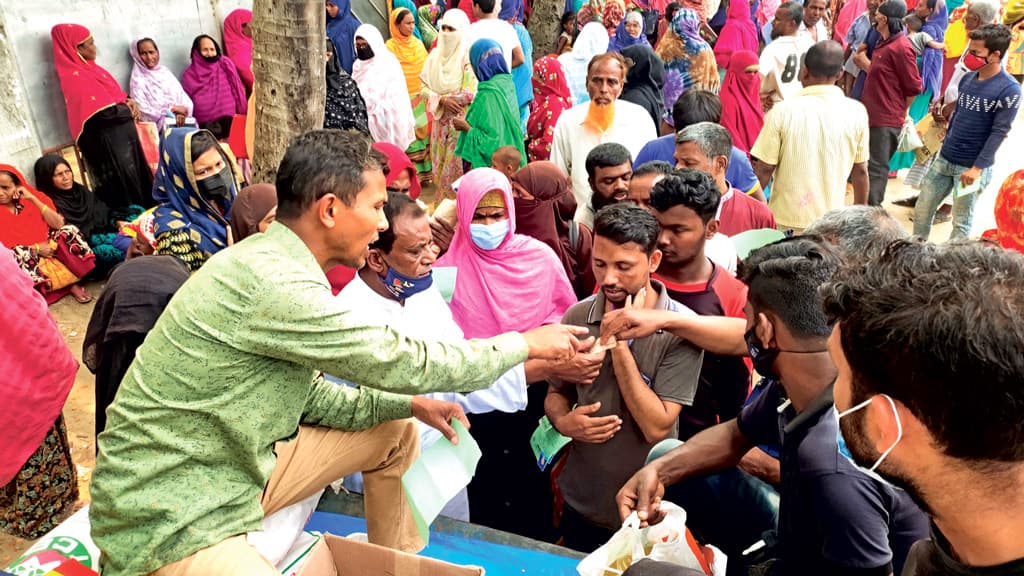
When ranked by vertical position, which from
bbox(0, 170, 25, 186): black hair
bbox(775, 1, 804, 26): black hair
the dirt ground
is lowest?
the dirt ground

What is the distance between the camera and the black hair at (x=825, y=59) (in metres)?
4.91

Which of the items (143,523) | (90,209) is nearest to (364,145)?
(143,523)

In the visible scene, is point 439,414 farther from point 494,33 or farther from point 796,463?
point 494,33

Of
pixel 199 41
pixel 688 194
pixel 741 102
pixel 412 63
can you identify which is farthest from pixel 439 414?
pixel 199 41

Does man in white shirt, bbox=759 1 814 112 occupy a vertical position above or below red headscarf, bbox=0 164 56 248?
above

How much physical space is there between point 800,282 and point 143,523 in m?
1.85

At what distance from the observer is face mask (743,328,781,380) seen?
6.81 ft

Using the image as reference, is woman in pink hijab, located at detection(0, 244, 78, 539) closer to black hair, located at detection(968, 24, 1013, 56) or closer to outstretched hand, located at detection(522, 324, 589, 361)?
A: outstretched hand, located at detection(522, 324, 589, 361)

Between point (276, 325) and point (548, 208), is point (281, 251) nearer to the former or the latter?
point (276, 325)

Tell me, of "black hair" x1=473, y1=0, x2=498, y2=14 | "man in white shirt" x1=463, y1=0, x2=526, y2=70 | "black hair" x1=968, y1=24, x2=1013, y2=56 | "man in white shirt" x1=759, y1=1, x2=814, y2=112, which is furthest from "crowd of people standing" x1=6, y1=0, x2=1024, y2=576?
"black hair" x1=473, y1=0, x2=498, y2=14

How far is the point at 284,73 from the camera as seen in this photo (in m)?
4.28

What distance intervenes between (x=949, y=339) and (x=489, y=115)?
5037mm

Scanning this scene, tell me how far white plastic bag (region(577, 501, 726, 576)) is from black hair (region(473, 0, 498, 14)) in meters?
6.23

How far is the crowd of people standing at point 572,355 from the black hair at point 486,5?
8.80 feet
